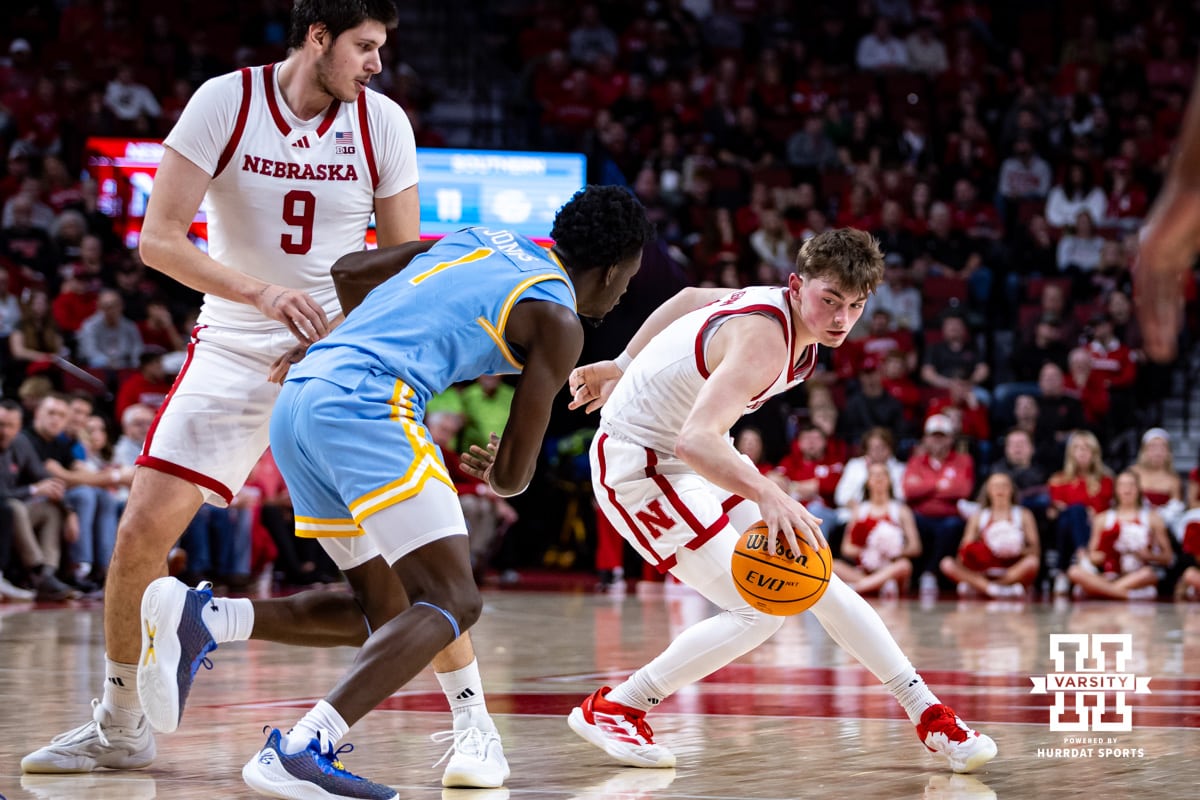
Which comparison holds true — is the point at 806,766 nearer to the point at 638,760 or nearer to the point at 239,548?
the point at 638,760

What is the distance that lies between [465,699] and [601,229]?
4.04 ft

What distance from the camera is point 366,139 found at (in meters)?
4.38

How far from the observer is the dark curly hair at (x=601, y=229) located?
3.90 metres

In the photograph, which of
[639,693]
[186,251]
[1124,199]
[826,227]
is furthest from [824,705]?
[1124,199]

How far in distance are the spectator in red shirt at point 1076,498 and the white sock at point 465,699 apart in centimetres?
879

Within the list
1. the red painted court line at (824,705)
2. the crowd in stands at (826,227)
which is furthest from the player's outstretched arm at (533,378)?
the crowd in stands at (826,227)

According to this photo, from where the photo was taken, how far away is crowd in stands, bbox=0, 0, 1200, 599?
11.8 meters

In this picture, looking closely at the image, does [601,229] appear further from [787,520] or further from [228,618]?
[228,618]

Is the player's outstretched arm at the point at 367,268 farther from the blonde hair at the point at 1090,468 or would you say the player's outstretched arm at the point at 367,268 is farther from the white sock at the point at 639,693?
the blonde hair at the point at 1090,468

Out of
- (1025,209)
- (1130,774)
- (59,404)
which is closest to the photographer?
(1130,774)

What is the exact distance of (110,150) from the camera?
46.4 ft

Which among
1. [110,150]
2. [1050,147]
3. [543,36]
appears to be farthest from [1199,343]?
[110,150]

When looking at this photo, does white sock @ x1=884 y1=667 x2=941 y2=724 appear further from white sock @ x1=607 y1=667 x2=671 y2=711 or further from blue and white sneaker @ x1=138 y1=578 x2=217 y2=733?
blue and white sneaker @ x1=138 y1=578 x2=217 y2=733

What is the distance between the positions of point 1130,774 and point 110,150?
12.0 meters
